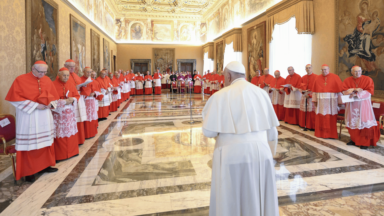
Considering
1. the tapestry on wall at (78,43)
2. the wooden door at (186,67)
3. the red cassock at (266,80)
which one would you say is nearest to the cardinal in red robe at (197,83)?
the wooden door at (186,67)

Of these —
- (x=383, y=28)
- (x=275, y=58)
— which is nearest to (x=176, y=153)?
(x=383, y=28)

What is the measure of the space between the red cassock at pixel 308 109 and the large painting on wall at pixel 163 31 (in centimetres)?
1788

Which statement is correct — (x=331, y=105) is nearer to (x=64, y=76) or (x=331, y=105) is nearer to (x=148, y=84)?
(x=64, y=76)

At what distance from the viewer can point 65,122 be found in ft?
A: 14.6

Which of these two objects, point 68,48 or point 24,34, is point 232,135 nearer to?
point 24,34

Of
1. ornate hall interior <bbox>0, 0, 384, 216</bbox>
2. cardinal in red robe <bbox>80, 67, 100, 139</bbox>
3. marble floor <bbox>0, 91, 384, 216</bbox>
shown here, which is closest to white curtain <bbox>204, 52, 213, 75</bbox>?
ornate hall interior <bbox>0, 0, 384, 216</bbox>

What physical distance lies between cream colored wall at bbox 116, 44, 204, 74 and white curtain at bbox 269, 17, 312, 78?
13.2 meters

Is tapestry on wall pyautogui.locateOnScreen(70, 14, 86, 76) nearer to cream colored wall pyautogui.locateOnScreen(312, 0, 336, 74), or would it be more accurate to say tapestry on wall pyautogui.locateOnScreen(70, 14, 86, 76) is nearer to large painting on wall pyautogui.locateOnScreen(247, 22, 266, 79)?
large painting on wall pyautogui.locateOnScreen(247, 22, 266, 79)

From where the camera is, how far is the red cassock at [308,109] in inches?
278

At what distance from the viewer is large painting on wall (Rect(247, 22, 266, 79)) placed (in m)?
11.9

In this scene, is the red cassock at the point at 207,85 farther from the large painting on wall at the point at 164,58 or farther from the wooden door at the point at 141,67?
the wooden door at the point at 141,67

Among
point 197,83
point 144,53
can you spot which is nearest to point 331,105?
point 197,83

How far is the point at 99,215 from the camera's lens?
2779 millimetres

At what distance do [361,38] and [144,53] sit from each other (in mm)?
19069
